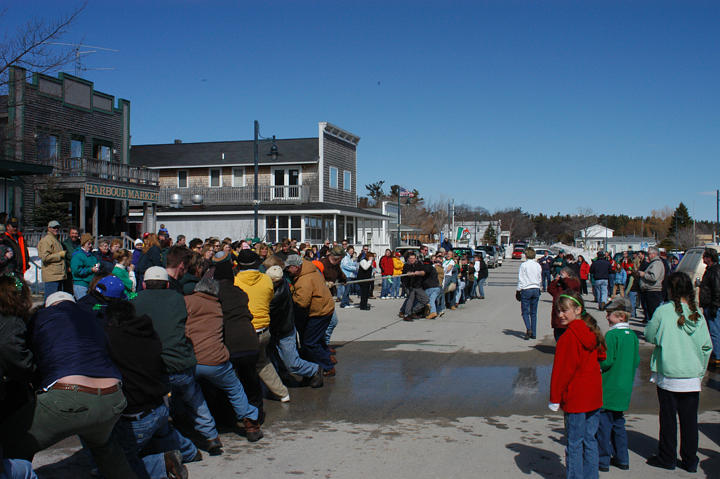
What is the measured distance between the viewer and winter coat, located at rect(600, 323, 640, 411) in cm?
524

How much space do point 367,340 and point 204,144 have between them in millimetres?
28376

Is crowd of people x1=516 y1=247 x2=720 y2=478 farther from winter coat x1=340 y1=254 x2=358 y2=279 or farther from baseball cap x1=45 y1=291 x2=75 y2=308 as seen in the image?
winter coat x1=340 y1=254 x2=358 y2=279

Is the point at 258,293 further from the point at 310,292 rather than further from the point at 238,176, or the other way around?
the point at 238,176

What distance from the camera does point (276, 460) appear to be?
5.48 m

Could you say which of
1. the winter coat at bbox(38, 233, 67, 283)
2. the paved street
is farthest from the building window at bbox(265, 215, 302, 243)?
the paved street

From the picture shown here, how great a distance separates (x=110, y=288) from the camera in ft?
16.0

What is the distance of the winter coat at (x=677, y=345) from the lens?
5379 millimetres

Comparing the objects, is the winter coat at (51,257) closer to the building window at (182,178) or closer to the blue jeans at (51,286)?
the blue jeans at (51,286)

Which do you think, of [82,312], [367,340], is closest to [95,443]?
[82,312]

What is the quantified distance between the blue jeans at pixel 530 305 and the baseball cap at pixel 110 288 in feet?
30.0

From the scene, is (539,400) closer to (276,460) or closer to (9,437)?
(276,460)

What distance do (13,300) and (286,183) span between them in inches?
1279

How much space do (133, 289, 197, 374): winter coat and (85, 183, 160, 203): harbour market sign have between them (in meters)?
20.9

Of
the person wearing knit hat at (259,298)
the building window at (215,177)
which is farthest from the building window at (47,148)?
the person wearing knit hat at (259,298)
